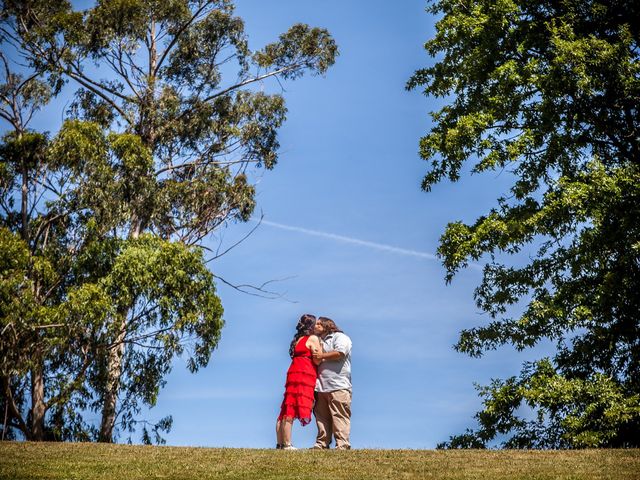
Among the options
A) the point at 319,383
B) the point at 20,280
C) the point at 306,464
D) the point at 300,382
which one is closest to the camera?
the point at 306,464

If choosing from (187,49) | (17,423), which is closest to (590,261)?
(17,423)

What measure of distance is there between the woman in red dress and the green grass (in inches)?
22.5

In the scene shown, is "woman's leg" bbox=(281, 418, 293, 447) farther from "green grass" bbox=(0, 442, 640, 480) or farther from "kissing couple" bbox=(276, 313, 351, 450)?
"green grass" bbox=(0, 442, 640, 480)

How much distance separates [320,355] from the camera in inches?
435

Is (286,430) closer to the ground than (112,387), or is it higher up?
closer to the ground

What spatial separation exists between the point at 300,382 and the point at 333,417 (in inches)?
27.1

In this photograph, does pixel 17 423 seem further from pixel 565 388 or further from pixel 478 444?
pixel 565 388

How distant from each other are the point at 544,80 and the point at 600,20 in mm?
2529

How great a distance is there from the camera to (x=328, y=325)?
1131cm

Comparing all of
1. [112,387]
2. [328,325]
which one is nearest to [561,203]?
[328,325]

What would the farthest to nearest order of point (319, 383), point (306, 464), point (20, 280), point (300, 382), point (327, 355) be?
1. point (20, 280)
2. point (319, 383)
3. point (300, 382)
4. point (327, 355)
5. point (306, 464)

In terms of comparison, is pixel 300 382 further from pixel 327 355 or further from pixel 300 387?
pixel 327 355

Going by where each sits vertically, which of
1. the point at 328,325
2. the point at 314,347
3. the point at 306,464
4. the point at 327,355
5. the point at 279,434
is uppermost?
the point at 328,325

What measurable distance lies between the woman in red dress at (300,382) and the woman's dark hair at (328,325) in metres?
0.15
